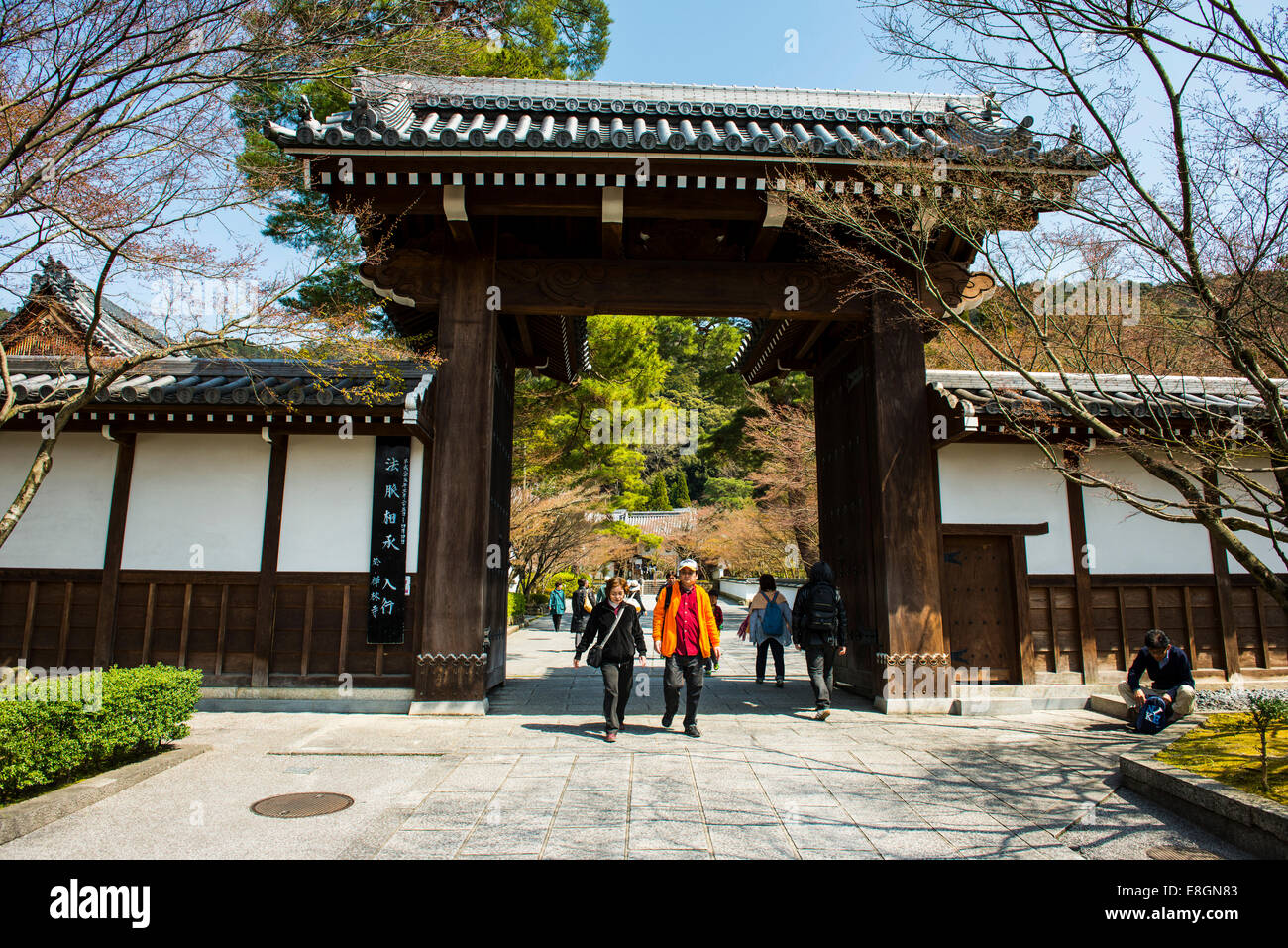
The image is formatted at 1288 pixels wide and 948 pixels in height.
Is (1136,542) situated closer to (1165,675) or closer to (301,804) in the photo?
(1165,675)

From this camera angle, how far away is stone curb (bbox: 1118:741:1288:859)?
425cm

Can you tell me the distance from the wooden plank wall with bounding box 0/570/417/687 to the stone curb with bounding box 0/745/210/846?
7.47 feet

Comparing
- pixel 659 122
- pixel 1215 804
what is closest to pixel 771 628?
pixel 1215 804

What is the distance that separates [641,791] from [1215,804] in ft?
12.7

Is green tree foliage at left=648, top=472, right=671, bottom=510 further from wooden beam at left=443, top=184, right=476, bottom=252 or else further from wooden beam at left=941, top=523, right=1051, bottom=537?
wooden beam at left=443, top=184, right=476, bottom=252

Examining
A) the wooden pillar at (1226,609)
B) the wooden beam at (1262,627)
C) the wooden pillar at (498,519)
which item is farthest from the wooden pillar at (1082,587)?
the wooden pillar at (498,519)

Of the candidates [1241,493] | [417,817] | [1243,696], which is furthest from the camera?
[1241,493]

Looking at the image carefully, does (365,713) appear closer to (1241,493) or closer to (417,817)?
(417,817)

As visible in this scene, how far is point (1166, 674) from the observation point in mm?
7543

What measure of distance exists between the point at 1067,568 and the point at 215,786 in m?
9.74

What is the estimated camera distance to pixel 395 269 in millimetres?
8961

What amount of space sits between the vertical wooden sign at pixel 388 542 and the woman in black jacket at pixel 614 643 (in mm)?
2525

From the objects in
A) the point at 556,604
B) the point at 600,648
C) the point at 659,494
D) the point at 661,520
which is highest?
the point at 659,494
